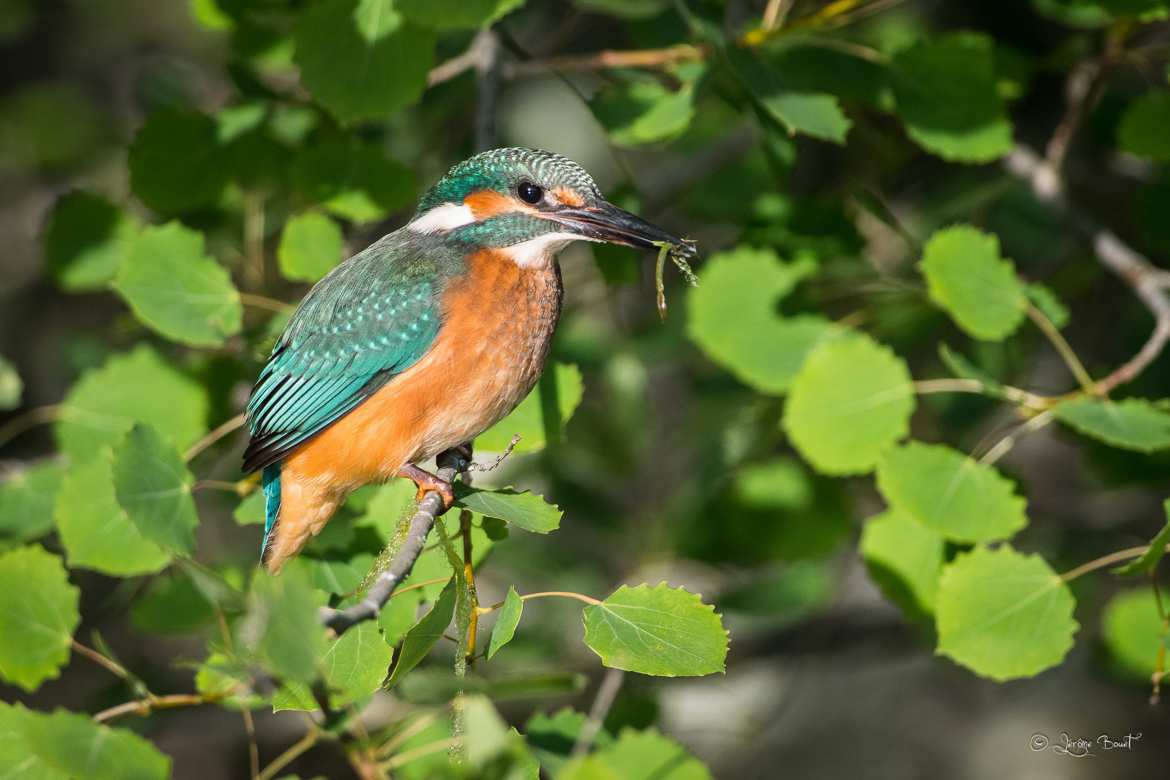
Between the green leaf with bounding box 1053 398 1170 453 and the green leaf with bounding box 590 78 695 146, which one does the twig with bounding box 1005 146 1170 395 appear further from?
the green leaf with bounding box 590 78 695 146

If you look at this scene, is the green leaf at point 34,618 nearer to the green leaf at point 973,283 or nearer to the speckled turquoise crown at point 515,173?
the speckled turquoise crown at point 515,173

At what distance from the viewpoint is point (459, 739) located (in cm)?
146

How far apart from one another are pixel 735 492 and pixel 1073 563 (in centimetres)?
73

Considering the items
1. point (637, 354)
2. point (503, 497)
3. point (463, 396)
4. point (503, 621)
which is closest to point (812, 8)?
point (637, 354)

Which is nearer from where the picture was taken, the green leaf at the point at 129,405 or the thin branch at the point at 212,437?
the thin branch at the point at 212,437

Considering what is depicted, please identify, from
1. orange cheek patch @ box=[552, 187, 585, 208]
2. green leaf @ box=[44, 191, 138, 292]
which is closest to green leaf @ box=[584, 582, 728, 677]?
orange cheek patch @ box=[552, 187, 585, 208]

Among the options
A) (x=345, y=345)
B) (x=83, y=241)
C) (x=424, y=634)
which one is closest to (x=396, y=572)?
(x=424, y=634)

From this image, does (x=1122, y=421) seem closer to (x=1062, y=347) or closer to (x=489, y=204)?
(x=1062, y=347)

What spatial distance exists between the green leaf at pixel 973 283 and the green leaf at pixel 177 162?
4.49 ft

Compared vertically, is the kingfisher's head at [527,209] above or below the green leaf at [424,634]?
above

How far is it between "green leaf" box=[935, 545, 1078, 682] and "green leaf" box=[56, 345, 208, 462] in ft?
4.68

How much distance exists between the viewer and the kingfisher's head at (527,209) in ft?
6.45

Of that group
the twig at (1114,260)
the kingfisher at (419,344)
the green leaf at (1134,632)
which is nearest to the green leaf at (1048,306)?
the twig at (1114,260)

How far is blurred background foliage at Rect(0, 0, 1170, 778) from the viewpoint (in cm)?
182
